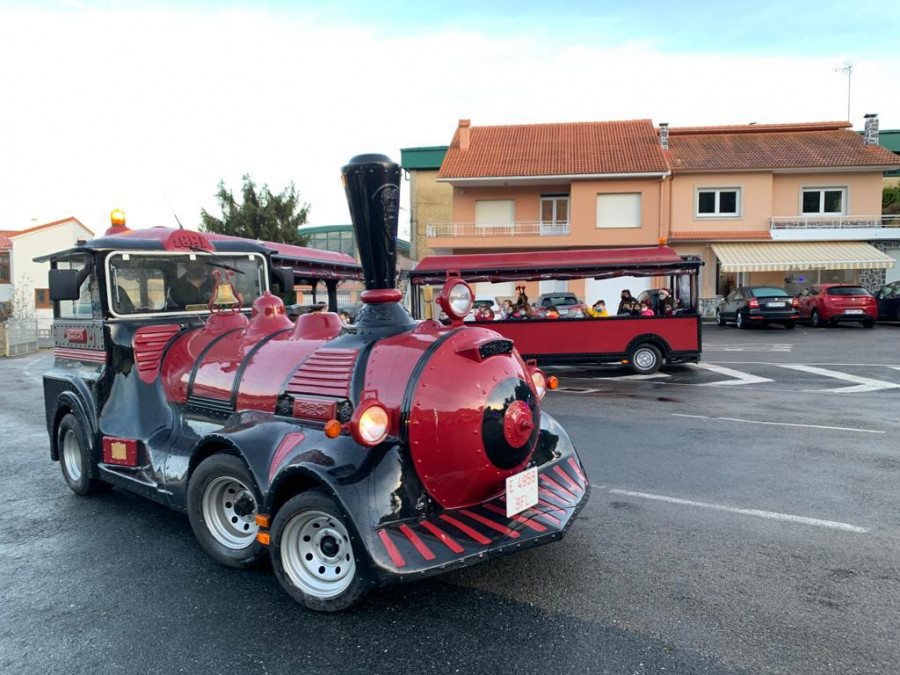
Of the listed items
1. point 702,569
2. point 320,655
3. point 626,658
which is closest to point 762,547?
point 702,569

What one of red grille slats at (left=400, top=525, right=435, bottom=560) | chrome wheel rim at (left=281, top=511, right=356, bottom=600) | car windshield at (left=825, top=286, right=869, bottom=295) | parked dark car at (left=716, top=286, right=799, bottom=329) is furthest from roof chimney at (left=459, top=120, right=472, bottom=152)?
red grille slats at (left=400, top=525, right=435, bottom=560)

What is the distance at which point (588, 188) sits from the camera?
26922 mm

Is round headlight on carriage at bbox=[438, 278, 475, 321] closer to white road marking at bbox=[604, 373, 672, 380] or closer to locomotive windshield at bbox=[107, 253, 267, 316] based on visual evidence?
locomotive windshield at bbox=[107, 253, 267, 316]

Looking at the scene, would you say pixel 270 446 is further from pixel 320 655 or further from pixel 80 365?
pixel 80 365

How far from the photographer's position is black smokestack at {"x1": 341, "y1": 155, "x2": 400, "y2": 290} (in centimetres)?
373

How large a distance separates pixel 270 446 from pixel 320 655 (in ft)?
3.84

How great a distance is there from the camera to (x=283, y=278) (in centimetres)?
594

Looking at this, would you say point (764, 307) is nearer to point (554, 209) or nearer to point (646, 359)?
point (554, 209)

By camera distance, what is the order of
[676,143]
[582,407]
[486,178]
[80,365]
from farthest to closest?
[676,143]
[486,178]
[582,407]
[80,365]

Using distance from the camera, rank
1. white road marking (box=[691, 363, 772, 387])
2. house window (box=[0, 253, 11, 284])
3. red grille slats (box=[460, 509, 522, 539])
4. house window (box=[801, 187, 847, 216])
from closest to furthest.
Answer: red grille slats (box=[460, 509, 522, 539]) < white road marking (box=[691, 363, 772, 387]) < house window (box=[801, 187, 847, 216]) < house window (box=[0, 253, 11, 284])

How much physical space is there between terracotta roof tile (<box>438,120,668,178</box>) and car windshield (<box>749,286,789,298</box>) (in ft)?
22.5

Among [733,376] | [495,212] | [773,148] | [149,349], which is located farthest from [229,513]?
[773,148]

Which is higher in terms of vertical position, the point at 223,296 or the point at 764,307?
the point at 223,296

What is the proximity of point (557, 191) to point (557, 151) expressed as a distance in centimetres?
178
